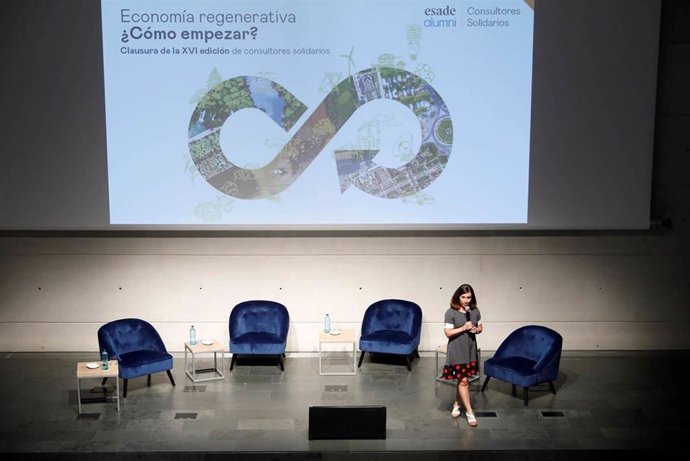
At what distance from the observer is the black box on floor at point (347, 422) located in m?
7.07

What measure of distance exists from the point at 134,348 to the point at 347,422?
9.16 feet

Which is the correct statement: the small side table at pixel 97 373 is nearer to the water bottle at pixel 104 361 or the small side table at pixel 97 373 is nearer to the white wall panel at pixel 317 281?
the water bottle at pixel 104 361

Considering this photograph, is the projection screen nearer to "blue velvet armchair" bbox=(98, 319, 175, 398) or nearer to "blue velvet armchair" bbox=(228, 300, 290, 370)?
"blue velvet armchair" bbox=(228, 300, 290, 370)

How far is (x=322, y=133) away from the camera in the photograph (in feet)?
28.5

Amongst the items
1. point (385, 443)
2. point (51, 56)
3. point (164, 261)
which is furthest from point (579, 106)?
point (51, 56)

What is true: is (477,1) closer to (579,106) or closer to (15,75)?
(579,106)

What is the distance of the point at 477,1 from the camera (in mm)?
8500

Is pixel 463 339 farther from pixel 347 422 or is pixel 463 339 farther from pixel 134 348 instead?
pixel 134 348

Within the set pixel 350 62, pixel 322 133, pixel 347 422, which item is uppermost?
pixel 350 62

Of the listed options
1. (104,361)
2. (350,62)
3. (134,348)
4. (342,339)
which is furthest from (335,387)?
(350,62)

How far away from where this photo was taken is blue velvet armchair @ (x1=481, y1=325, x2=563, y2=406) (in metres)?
7.97

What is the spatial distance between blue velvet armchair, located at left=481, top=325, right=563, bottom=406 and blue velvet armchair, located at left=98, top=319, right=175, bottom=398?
342 cm

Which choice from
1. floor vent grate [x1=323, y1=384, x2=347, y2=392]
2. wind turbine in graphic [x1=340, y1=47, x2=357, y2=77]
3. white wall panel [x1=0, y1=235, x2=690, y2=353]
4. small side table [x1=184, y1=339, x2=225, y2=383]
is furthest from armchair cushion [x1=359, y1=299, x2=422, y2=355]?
wind turbine in graphic [x1=340, y1=47, x2=357, y2=77]

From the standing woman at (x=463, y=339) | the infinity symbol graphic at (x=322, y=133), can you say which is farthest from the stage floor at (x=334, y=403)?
the infinity symbol graphic at (x=322, y=133)
